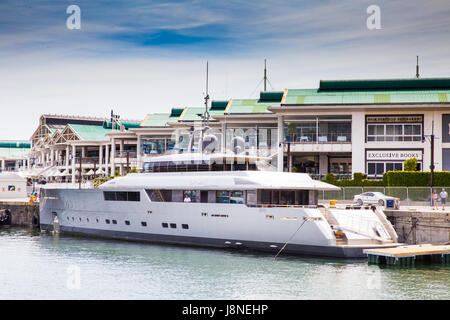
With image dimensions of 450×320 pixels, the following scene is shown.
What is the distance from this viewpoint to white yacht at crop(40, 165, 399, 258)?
92.0ft

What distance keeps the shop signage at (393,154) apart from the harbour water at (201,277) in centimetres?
2387

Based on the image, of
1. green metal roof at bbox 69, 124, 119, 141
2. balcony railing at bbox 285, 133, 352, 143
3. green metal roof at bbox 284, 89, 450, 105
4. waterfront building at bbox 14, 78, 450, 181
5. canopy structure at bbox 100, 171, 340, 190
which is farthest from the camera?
green metal roof at bbox 69, 124, 119, 141

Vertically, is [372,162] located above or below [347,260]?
above

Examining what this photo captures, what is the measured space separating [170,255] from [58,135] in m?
66.4

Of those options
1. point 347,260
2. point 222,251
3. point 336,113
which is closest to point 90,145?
point 336,113

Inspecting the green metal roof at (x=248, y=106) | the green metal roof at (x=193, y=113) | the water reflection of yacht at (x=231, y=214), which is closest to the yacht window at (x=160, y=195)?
the water reflection of yacht at (x=231, y=214)

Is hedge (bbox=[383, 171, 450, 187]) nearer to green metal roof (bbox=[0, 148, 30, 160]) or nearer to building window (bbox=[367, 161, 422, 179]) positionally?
building window (bbox=[367, 161, 422, 179])

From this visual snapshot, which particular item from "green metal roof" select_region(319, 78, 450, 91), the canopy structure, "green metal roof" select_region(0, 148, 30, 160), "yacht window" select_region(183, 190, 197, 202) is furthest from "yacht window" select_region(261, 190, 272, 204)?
"green metal roof" select_region(0, 148, 30, 160)

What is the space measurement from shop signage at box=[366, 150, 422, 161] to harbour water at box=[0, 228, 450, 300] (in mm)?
23875

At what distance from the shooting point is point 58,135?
91000mm

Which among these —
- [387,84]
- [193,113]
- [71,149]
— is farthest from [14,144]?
[387,84]

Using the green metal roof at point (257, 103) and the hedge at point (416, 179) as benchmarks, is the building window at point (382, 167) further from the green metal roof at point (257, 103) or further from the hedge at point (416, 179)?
the green metal roof at point (257, 103)

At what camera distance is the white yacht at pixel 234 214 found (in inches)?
1104
